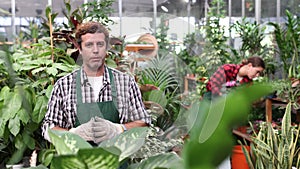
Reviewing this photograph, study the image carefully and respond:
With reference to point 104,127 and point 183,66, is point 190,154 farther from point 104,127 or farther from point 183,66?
point 104,127

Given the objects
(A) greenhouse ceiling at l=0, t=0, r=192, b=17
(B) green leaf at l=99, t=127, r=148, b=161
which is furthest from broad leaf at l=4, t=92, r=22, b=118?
(B) green leaf at l=99, t=127, r=148, b=161

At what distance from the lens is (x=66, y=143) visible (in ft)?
1.16

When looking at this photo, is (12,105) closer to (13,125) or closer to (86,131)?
(13,125)

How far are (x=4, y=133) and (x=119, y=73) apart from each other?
1.13 metres

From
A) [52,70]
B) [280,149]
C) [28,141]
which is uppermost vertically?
[52,70]

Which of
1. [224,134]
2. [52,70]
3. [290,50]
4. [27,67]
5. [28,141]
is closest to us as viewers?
[224,134]

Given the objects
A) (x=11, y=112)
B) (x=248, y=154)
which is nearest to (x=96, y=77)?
(x=11, y=112)

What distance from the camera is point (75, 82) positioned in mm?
643

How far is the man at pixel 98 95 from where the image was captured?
57 centimetres

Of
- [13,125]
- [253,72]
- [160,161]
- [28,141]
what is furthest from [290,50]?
[160,161]

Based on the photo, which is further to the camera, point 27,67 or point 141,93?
point 27,67

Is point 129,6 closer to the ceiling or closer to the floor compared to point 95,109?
closer to the ceiling

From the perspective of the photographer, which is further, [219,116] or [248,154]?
[248,154]

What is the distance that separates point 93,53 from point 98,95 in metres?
0.07
